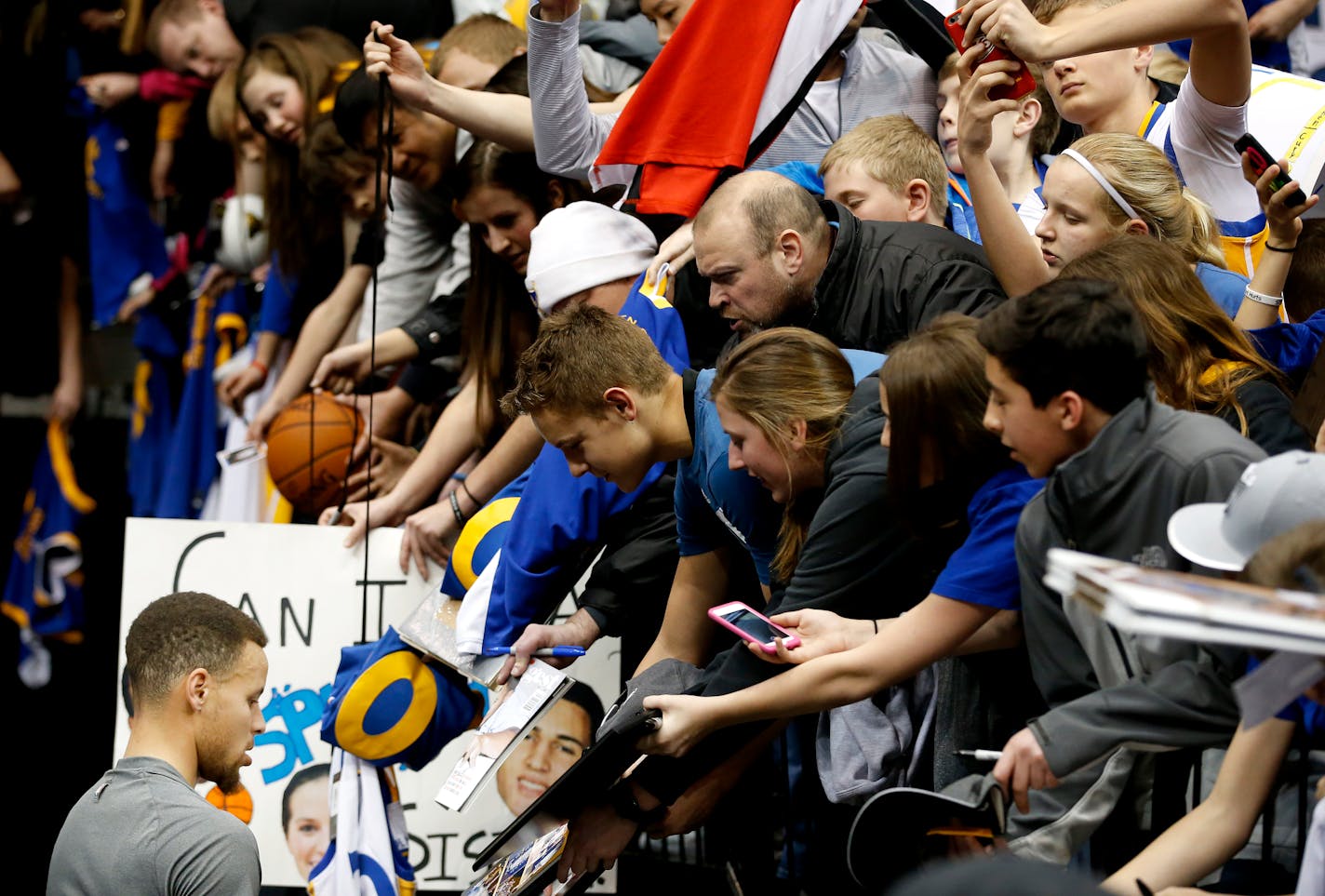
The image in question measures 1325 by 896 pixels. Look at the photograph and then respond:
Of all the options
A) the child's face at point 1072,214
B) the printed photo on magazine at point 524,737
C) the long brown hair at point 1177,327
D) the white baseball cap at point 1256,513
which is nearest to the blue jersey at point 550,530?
the printed photo on magazine at point 524,737

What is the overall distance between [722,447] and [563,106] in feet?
5.02

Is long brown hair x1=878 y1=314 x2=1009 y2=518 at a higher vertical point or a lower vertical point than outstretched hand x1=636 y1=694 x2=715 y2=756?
higher

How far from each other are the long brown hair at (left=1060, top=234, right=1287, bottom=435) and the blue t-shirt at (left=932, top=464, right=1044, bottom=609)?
0.32 m

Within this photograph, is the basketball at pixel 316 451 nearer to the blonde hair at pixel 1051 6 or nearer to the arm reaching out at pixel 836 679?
the arm reaching out at pixel 836 679

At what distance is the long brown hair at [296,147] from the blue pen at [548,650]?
241cm

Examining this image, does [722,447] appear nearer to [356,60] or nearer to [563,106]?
[563,106]

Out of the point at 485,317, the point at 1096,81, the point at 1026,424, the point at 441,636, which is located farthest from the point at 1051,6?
the point at 441,636

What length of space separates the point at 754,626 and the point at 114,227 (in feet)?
17.0

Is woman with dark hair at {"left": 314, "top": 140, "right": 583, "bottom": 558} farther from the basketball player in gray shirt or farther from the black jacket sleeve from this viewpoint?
the basketball player in gray shirt

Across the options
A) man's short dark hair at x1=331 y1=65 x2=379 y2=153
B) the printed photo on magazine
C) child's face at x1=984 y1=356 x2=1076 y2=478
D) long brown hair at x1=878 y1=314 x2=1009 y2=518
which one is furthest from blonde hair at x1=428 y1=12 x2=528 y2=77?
child's face at x1=984 y1=356 x2=1076 y2=478

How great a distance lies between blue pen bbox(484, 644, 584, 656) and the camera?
399 centimetres

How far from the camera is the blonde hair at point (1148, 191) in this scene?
344 cm

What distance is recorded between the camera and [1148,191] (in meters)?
3.44

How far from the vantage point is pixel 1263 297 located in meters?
3.36
